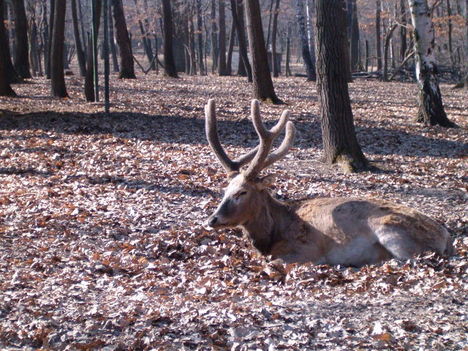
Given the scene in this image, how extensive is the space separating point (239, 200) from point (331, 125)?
499 cm

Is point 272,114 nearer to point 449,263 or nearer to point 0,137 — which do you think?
point 0,137

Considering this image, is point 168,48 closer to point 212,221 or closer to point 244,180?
point 244,180

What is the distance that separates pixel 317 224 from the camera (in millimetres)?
7500

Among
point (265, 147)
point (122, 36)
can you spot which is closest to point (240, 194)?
point (265, 147)

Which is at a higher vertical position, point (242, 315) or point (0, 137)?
point (0, 137)

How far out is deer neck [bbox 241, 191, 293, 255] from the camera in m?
7.61

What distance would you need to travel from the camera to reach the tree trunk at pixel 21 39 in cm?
2820

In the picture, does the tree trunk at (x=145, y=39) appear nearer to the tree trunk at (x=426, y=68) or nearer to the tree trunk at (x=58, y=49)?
the tree trunk at (x=58, y=49)

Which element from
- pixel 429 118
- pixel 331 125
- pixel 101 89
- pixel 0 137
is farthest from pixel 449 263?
pixel 101 89

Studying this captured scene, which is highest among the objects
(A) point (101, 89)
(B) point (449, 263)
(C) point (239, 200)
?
(A) point (101, 89)

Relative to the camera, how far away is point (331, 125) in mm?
11844

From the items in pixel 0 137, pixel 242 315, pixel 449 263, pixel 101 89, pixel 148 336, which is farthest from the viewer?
pixel 101 89

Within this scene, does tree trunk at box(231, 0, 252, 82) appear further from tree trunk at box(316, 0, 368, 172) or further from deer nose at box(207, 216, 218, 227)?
deer nose at box(207, 216, 218, 227)

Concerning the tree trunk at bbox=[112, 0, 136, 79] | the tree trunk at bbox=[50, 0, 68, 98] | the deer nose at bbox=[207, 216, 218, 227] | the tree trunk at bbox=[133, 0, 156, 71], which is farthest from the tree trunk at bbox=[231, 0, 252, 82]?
the deer nose at bbox=[207, 216, 218, 227]
